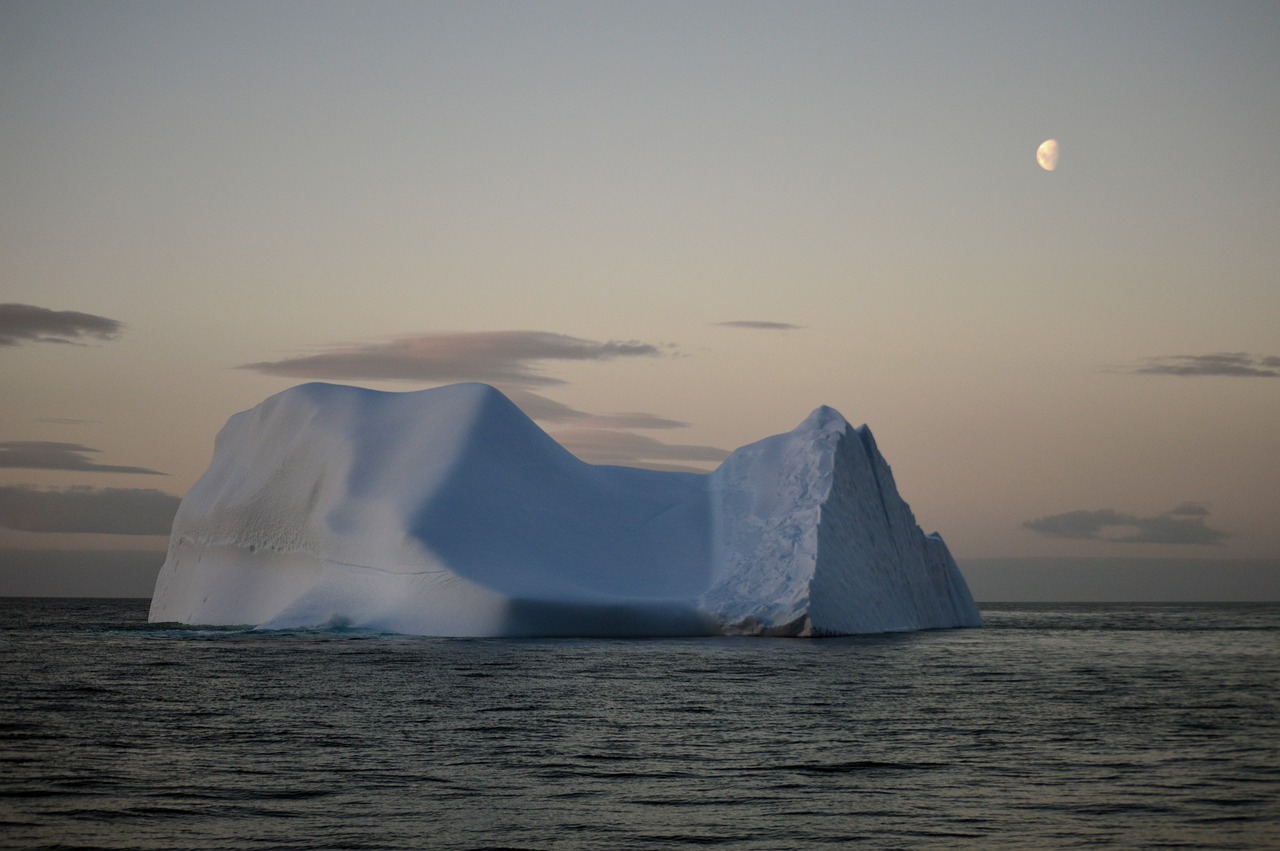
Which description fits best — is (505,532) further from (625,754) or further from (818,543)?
(625,754)

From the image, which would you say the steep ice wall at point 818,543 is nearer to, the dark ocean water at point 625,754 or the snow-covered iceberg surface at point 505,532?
the snow-covered iceberg surface at point 505,532

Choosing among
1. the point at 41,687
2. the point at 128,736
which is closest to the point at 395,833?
the point at 128,736

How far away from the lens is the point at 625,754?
42.1 ft

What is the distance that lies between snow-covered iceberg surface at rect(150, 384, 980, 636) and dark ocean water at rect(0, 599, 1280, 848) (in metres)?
8.02

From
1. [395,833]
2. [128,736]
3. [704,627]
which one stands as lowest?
[704,627]

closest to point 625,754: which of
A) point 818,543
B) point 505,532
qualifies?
point 505,532

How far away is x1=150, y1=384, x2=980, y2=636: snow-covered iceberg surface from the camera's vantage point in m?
33.1

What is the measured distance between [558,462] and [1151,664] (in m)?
20.0

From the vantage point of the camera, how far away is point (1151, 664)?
2842cm

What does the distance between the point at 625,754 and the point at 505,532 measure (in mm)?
22580

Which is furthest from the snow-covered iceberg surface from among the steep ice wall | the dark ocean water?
the dark ocean water

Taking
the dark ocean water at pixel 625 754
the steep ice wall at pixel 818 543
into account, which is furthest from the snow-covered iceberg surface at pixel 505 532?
the dark ocean water at pixel 625 754

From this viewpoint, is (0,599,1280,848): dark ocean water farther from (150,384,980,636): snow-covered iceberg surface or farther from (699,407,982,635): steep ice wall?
(699,407,982,635): steep ice wall

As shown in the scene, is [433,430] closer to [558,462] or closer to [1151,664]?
[558,462]
